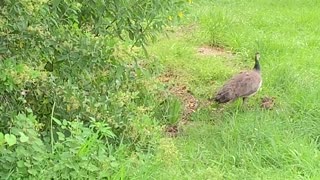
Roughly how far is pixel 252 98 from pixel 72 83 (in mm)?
2531

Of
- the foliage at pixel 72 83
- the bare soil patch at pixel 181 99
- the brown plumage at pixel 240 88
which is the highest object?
the foliage at pixel 72 83

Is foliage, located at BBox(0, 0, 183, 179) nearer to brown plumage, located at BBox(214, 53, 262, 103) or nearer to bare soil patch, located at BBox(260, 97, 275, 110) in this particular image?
brown plumage, located at BBox(214, 53, 262, 103)

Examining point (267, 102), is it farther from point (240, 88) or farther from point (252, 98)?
point (240, 88)

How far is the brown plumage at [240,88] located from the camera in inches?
247

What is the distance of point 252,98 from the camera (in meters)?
6.80

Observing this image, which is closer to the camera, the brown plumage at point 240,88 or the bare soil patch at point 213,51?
the brown plumage at point 240,88

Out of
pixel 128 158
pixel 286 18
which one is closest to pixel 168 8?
pixel 128 158

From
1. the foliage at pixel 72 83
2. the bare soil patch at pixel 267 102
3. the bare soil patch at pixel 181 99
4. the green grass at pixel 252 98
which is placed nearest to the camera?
the foliage at pixel 72 83

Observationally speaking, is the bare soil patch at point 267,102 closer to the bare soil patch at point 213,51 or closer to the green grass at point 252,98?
the green grass at point 252,98

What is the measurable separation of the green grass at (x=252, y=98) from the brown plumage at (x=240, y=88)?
149mm

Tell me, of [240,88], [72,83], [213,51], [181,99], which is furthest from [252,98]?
[72,83]

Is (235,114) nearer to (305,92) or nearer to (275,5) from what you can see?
(305,92)

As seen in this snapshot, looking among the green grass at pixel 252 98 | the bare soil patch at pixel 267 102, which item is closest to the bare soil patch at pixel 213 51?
the green grass at pixel 252 98

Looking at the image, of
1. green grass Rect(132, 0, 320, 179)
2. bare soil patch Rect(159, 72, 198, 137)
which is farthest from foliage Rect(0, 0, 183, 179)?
bare soil patch Rect(159, 72, 198, 137)
